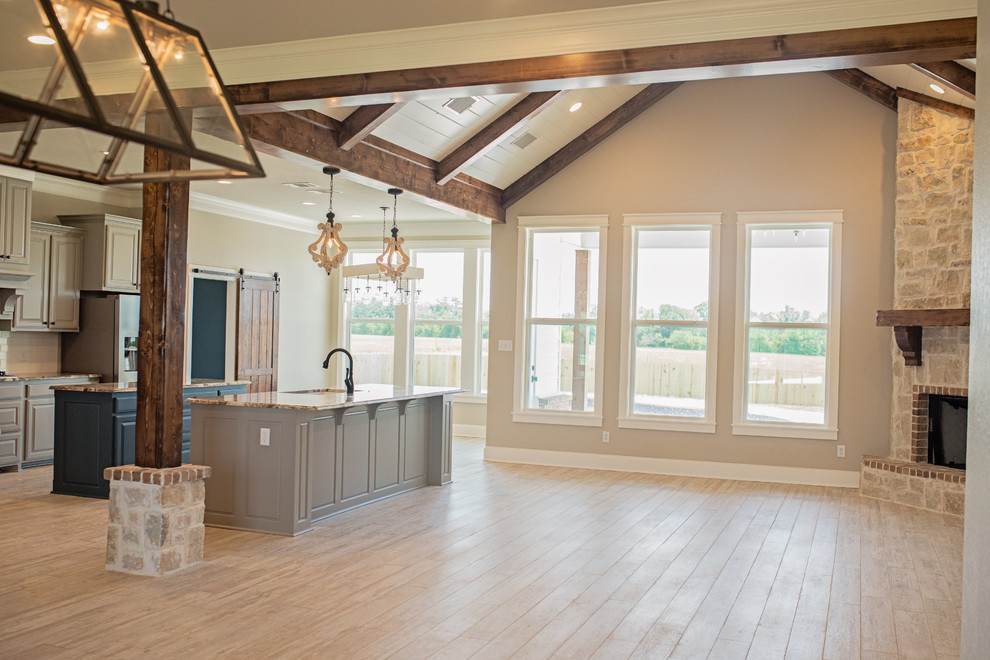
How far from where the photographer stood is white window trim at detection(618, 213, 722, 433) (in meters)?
8.44

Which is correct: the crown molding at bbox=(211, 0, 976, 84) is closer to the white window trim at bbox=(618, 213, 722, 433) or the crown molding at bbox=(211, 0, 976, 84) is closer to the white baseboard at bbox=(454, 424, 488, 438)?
the white window trim at bbox=(618, 213, 722, 433)

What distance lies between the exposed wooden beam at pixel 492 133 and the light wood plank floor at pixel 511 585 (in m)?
3.02

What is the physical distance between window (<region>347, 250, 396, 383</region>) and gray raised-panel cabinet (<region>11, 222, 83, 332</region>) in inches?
157

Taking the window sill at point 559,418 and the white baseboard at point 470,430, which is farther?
the white baseboard at point 470,430

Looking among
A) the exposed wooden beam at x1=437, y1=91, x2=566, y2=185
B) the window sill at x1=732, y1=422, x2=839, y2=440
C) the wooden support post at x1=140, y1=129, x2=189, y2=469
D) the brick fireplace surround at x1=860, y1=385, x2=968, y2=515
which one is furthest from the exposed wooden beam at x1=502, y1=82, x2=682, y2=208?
the wooden support post at x1=140, y1=129, x2=189, y2=469

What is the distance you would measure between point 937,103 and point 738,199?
1931 mm

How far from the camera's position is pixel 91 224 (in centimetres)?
866

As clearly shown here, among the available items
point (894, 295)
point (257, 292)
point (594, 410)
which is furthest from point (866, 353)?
point (257, 292)

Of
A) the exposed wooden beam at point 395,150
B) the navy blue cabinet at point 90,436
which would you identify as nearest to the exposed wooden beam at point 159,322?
the exposed wooden beam at point 395,150

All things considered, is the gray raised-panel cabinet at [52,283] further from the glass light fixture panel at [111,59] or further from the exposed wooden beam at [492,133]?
the glass light fixture panel at [111,59]

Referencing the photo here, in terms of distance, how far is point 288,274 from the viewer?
11438 mm

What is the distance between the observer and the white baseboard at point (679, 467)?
8055 millimetres

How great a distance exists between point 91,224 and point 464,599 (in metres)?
6.39

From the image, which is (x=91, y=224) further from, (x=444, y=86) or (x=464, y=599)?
(x=464, y=599)
